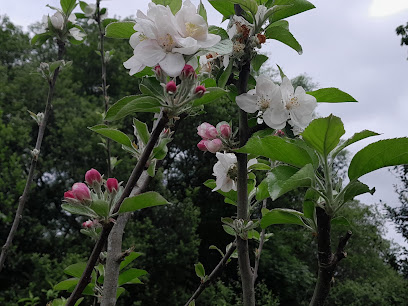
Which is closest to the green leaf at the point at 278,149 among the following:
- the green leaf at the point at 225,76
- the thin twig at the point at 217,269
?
the green leaf at the point at 225,76

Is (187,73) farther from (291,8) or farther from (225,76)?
(291,8)

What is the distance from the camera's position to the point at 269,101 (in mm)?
689

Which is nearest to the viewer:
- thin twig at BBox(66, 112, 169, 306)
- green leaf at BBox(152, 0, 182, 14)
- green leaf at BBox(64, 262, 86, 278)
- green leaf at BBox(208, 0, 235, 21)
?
thin twig at BBox(66, 112, 169, 306)

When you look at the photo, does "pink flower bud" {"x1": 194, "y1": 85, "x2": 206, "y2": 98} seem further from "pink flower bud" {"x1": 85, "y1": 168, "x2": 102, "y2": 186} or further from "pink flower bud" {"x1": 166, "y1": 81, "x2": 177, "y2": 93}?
"pink flower bud" {"x1": 85, "y1": 168, "x2": 102, "y2": 186}

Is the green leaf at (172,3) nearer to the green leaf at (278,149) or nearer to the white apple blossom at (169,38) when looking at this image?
the white apple blossom at (169,38)

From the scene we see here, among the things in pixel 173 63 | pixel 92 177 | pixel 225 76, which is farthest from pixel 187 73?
pixel 92 177

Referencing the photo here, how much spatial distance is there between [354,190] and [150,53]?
337 millimetres

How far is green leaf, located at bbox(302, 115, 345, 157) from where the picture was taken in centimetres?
59

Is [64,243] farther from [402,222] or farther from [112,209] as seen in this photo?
[112,209]

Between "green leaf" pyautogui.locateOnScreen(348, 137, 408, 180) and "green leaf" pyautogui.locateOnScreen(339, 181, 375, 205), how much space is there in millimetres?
25

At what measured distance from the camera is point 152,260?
9273 mm

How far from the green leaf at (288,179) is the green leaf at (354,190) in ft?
0.22

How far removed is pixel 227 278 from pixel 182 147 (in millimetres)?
3807

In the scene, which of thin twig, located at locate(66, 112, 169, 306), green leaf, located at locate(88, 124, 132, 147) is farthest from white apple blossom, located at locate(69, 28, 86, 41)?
thin twig, located at locate(66, 112, 169, 306)
